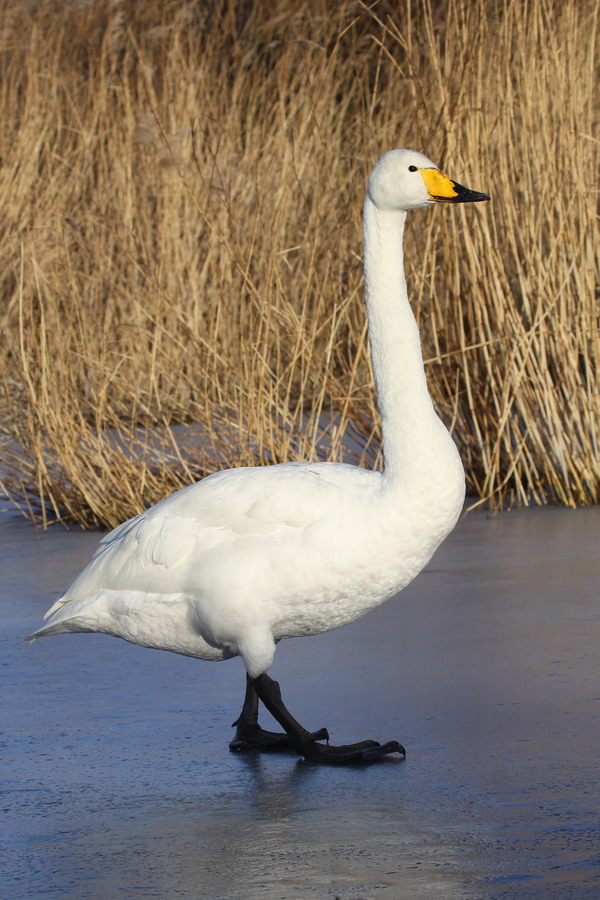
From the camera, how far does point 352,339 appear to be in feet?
24.6

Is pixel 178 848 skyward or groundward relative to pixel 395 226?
groundward

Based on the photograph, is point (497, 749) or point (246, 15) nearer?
point (497, 749)

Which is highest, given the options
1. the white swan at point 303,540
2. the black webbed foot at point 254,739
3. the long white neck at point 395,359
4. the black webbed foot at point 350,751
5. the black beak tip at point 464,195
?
the black beak tip at point 464,195

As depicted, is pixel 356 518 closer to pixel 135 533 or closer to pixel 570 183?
pixel 135 533

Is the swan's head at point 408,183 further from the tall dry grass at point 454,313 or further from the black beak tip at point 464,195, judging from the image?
the tall dry grass at point 454,313

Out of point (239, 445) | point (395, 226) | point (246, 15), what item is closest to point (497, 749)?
point (395, 226)

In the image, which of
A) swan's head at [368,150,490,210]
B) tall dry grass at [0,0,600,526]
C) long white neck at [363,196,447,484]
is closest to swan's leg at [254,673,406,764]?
long white neck at [363,196,447,484]

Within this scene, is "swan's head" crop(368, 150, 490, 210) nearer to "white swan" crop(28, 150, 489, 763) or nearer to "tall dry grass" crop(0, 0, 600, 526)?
"white swan" crop(28, 150, 489, 763)

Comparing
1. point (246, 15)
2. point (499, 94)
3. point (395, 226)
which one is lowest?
point (395, 226)

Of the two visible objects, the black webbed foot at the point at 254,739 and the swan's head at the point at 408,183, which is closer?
the black webbed foot at the point at 254,739

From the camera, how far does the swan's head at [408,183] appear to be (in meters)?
4.11

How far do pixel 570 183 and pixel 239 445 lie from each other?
186 centimetres

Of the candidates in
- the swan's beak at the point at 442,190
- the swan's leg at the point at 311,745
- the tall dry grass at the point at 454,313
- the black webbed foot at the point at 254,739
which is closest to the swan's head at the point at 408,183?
the swan's beak at the point at 442,190

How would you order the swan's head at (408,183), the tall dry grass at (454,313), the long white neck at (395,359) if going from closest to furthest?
the long white neck at (395,359), the swan's head at (408,183), the tall dry grass at (454,313)
